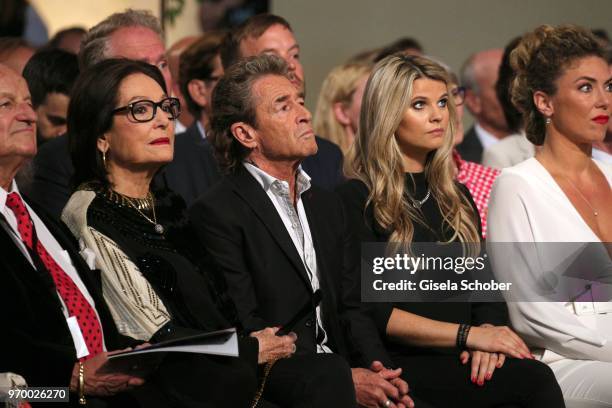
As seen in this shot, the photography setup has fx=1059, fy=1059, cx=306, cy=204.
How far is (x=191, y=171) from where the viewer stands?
178 inches

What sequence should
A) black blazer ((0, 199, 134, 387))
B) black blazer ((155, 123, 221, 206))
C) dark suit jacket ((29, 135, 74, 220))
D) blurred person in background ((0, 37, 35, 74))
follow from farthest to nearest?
1. blurred person in background ((0, 37, 35, 74))
2. black blazer ((155, 123, 221, 206))
3. dark suit jacket ((29, 135, 74, 220))
4. black blazer ((0, 199, 134, 387))

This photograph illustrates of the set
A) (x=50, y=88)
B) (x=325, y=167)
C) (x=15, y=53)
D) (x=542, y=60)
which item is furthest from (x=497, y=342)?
(x=15, y=53)

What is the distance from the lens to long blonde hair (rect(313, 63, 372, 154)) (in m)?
5.59

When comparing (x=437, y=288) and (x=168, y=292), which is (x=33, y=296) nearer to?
(x=168, y=292)

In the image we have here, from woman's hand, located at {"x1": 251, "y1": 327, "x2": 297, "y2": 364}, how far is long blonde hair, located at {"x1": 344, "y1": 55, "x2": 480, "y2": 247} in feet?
2.14

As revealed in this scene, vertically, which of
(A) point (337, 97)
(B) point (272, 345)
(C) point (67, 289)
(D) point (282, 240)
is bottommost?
(B) point (272, 345)

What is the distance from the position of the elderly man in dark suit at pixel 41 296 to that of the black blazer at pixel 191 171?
49.8 inches

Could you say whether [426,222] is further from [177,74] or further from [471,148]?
[471,148]

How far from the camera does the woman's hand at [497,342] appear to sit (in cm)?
356

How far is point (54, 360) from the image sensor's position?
9.43ft

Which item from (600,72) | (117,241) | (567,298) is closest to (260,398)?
(117,241)

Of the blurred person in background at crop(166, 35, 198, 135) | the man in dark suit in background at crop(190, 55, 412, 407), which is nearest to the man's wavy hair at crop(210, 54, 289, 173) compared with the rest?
the man in dark suit in background at crop(190, 55, 412, 407)

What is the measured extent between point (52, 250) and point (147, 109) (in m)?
0.60

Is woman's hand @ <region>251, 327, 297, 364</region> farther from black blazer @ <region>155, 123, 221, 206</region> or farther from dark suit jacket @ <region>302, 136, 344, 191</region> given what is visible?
dark suit jacket @ <region>302, 136, 344, 191</region>
